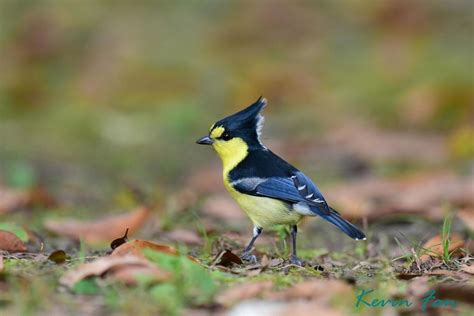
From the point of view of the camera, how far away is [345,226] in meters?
4.63

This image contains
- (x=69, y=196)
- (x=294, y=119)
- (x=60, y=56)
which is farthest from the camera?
(x=60, y=56)

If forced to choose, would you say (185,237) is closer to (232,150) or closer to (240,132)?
(232,150)

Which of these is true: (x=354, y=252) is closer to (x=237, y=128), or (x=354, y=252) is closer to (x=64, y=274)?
(x=237, y=128)

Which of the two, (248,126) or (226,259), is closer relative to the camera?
(226,259)

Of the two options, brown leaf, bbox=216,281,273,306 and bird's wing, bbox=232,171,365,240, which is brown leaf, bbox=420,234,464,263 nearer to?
bird's wing, bbox=232,171,365,240

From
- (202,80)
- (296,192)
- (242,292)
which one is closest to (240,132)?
(296,192)

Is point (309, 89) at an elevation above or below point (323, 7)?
below

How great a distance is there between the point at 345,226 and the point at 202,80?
7.76 metres

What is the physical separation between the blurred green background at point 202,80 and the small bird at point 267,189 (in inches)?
110

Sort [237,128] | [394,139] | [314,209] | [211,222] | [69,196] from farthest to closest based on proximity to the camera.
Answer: [394,139] < [69,196] < [211,222] < [237,128] < [314,209]

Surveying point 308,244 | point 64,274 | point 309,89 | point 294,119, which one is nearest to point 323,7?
point 309,89

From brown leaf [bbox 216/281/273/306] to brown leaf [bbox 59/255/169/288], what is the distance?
0.26 meters

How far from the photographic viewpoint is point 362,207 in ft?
21.9

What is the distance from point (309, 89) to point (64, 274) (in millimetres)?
8364
